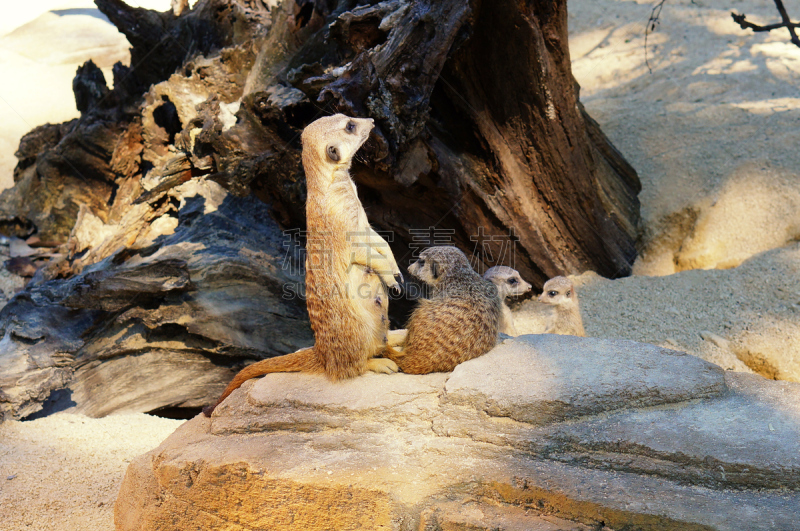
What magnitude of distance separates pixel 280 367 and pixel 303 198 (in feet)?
5.13

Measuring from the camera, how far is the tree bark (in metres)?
3.65

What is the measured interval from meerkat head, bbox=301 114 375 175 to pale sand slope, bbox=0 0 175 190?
8.77 meters

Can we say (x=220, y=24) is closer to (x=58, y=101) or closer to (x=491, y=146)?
(x=491, y=146)

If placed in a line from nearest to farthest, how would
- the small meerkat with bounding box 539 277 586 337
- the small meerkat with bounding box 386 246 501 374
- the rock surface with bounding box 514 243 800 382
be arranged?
the small meerkat with bounding box 386 246 501 374
the rock surface with bounding box 514 243 800 382
the small meerkat with bounding box 539 277 586 337

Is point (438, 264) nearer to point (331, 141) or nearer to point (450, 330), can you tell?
point (450, 330)

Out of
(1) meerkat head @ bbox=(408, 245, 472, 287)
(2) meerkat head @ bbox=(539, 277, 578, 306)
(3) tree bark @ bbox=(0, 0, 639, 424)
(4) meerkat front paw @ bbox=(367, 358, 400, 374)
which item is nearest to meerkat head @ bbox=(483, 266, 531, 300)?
(2) meerkat head @ bbox=(539, 277, 578, 306)

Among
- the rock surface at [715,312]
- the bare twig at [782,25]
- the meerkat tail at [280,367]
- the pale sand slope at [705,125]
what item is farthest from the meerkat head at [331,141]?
the pale sand slope at [705,125]

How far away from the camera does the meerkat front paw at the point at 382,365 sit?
305cm

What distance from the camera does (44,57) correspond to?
12859 millimetres

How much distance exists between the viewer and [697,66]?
8.05 meters

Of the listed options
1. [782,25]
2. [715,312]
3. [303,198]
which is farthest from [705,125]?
[303,198]

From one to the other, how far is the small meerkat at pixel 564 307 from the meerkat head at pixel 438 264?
1053 millimetres

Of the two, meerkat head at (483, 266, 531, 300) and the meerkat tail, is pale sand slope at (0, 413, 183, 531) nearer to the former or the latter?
the meerkat tail

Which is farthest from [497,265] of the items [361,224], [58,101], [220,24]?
[58,101]
